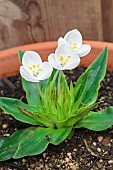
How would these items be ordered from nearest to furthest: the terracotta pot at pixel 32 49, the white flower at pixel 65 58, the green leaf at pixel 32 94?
the white flower at pixel 65 58, the green leaf at pixel 32 94, the terracotta pot at pixel 32 49

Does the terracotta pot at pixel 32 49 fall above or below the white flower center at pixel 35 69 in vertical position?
below

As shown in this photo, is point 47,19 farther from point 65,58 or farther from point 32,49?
point 65,58

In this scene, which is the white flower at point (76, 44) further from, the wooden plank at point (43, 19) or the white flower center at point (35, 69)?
the wooden plank at point (43, 19)

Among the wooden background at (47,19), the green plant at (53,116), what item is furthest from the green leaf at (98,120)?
the wooden background at (47,19)

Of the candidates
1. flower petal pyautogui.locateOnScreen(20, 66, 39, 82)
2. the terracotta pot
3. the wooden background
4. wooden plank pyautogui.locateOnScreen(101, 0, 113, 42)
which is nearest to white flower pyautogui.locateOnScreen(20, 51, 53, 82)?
flower petal pyautogui.locateOnScreen(20, 66, 39, 82)

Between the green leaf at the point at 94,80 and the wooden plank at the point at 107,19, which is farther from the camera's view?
the wooden plank at the point at 107,19

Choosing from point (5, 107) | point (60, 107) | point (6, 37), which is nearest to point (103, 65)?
point (60, 107)

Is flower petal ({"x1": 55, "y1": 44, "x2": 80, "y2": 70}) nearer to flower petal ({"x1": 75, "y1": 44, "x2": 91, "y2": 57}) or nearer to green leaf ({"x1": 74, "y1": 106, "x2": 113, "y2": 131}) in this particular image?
flower petal ({"x1": 75, "y1": 44, "x2": 91, "y2": 57})
